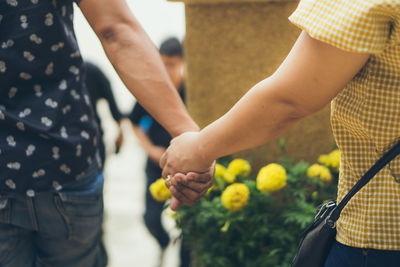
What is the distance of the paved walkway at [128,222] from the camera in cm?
463

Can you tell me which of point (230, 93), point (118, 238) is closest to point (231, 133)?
point (230, 93)

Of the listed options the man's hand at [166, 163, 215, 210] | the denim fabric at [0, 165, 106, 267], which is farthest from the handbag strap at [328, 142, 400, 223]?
the denim fabric at [0, 165, 106, 267]

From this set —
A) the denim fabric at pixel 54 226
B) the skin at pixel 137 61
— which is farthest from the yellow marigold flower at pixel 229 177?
the denim fabric at pixel 54 226

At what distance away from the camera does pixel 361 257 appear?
1259 mm

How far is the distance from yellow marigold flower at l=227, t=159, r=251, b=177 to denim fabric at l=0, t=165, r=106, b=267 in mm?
871

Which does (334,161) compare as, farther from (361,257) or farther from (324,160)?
(361,257)

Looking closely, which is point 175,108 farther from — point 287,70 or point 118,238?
point 118,238

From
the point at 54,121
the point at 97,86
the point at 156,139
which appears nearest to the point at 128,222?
the point at 156,139

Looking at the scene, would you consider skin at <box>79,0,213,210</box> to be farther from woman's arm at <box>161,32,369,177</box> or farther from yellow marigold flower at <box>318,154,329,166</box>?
yellow marigold flower at <box>318,154,329,166</box>

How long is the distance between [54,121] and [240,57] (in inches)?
51.8

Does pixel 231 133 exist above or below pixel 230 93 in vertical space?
above

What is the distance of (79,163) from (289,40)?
4.57 ft

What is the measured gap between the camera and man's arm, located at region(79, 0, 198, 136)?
183 cm

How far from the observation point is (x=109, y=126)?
34.8ft
